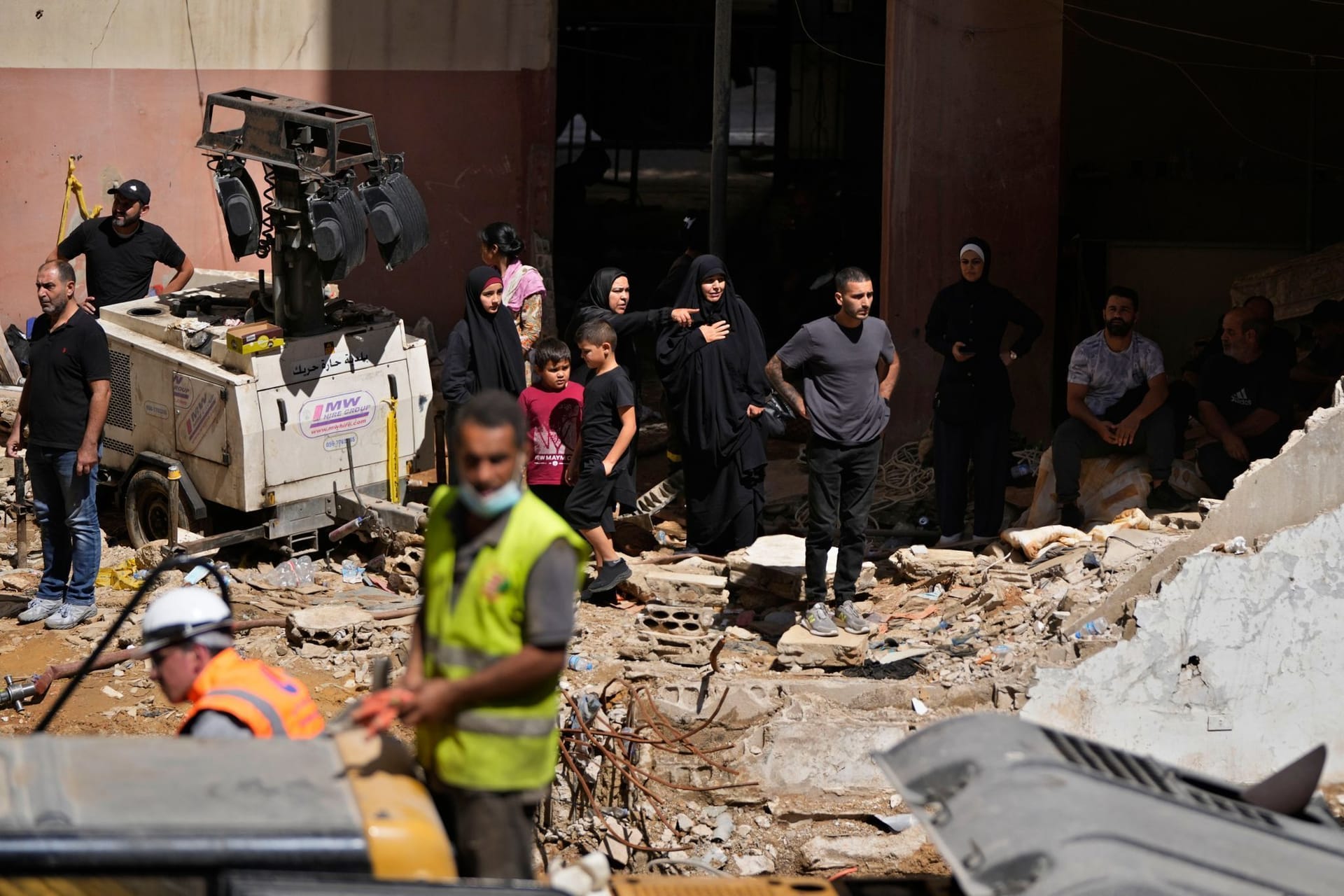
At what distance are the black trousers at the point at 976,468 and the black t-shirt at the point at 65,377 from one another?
5.07 m

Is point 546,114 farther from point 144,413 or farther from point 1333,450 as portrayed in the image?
point 1333,450

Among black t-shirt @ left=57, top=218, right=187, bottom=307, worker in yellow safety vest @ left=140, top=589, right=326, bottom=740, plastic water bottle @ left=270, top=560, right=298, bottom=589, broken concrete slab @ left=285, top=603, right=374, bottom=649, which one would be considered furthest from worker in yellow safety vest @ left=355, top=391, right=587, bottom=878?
black t-shirt @ left=57, top=218, right=187, bottom=307

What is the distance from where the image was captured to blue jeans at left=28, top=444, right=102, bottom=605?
8.82 meters

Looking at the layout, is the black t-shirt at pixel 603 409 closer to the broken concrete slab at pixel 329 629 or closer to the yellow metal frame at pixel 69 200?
the broken concrete slab at pixel 329 629

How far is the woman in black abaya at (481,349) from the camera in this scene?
9.73m

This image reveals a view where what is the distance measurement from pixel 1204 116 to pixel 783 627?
9218 mm

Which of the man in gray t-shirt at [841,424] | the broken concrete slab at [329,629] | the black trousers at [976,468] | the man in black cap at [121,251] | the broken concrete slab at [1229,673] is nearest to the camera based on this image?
the broken concrete slab at [1229,673]

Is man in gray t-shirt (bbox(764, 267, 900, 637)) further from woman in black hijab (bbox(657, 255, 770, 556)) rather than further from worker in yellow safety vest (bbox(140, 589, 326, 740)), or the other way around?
worker in yellow safety vest (bbox(140, 589, 326, 740))

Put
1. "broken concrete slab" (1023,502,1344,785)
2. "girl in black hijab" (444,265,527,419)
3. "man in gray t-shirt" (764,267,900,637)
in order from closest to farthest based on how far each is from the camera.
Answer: "broken concrete slab" (1023,502,1344,785) < "man in gray t-shirt" (764,267,900,637) < "girl in black hijab" (444,265,527,419)

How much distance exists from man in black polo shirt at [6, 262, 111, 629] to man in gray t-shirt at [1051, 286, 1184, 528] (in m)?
5.62

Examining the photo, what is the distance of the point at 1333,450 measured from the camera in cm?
752

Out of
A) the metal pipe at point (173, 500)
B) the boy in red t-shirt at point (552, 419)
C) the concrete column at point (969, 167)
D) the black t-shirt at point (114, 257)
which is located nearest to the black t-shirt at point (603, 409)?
the boy in red t-shirt at point (552, 419)

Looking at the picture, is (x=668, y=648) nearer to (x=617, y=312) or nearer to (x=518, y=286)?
(x=617, y=312)

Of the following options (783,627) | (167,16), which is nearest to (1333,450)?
(783,627)
